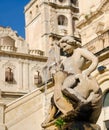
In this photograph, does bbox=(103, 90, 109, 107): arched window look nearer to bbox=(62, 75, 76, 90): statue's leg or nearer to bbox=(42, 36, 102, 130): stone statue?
bbox=(42, 36, 102, 130): stone statue

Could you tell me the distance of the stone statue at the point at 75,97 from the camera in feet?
23.5

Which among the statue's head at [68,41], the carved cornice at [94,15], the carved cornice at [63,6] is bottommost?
the statue's head at [68,41]

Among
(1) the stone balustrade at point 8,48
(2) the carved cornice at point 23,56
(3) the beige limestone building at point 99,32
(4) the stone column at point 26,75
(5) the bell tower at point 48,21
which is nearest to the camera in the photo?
(3) the beige limestone building at point 99,32

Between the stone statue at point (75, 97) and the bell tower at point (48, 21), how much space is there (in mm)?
39644

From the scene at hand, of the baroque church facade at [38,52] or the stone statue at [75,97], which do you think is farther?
the baroque church facade at [38,52]

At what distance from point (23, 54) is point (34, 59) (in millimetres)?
1346

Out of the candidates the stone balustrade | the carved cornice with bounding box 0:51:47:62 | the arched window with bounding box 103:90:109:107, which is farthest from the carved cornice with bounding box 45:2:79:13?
the arched window with bounding box 103:90:109:107

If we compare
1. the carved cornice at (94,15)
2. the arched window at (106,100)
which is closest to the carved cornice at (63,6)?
the carved cornice at (94,15)

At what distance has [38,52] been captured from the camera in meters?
42.1

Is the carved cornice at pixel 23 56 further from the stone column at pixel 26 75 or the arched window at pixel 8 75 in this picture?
the arched window at pixel 8 75

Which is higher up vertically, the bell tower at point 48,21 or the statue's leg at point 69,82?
the bell tower at point 48,21

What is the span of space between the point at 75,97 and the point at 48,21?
4313cm

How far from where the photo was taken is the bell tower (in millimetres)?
49000

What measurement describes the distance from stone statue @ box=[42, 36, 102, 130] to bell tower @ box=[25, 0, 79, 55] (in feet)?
130
